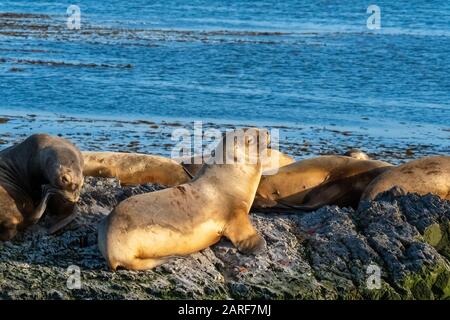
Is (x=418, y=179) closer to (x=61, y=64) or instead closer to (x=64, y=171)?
(x=64, y=171)

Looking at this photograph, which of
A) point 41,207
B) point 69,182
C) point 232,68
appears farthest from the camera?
point 232,68

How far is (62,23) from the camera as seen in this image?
33.5 m

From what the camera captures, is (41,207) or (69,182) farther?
(69,182)

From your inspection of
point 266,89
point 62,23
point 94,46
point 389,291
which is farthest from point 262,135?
point 62,23

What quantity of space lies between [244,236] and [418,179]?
6.86 feet

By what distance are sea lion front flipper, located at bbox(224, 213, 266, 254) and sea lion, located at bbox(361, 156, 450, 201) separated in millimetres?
1526

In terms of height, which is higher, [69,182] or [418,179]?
[69,182]

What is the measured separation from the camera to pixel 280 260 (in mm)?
7133

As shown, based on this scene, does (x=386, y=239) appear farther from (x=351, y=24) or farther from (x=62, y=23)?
(x=351, y=24)

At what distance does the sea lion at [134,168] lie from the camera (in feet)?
30.8

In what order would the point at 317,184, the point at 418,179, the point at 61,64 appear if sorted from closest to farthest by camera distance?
the point at 418,179
the point at 317,184
the point at 61,64

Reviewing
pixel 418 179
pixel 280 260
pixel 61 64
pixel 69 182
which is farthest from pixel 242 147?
pixel 61 64

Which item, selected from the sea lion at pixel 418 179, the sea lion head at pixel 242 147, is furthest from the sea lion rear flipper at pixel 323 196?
the sea lion head at pixel 242 147

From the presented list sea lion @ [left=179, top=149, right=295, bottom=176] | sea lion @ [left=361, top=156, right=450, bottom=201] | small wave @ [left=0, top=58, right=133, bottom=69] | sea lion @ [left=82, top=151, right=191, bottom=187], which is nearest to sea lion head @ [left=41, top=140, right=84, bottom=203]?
sea lion @ [left=179, top=149, right=295, bottom=176]
